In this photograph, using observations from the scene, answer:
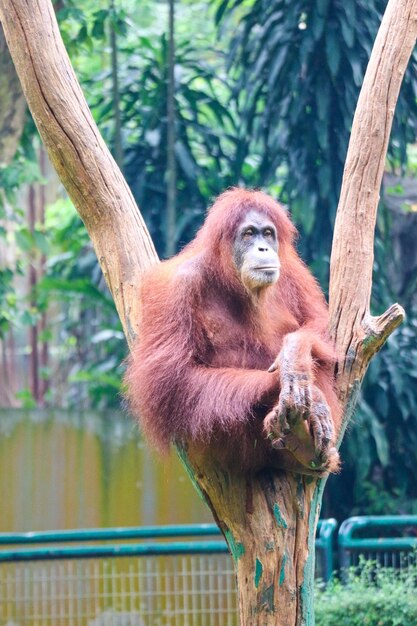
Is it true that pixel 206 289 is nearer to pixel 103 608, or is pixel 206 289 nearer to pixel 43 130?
pixel 43 130

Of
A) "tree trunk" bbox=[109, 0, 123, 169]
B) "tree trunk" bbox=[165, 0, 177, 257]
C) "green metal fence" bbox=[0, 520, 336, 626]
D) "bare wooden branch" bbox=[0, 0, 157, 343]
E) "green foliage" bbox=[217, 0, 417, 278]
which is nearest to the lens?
"bare wooden branch" bbox=[0, 0, 157, 343]

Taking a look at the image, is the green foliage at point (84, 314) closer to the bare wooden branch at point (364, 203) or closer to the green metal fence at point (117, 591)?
the green metal fence at point (117, 591)

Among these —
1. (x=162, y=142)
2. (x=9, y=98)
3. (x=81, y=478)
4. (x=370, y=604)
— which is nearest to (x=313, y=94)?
(x=162, y=142)

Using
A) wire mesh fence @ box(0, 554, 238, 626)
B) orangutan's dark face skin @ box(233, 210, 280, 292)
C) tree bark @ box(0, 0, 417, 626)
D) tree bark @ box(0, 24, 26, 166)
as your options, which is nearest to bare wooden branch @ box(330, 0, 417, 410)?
tree bark @ box(0, 0, 417, 626)

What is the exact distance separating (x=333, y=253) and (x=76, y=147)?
1004 millimetres

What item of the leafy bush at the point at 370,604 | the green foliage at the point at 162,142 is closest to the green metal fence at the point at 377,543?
the leafy bush at the point at 370,604

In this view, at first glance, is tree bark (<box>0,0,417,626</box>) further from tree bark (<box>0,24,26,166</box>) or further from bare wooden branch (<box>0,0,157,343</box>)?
tree bark (<box>0,24,26,166</box>)

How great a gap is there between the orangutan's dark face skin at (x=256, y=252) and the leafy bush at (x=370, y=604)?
71.3 inches

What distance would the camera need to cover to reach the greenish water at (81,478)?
5.83 metres

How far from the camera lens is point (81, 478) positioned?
5.90 meters

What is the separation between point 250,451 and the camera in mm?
2881

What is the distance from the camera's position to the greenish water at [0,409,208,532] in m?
5.83

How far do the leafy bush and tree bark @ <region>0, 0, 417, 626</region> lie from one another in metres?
1.50

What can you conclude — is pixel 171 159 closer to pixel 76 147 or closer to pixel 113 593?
pixel 113 593
